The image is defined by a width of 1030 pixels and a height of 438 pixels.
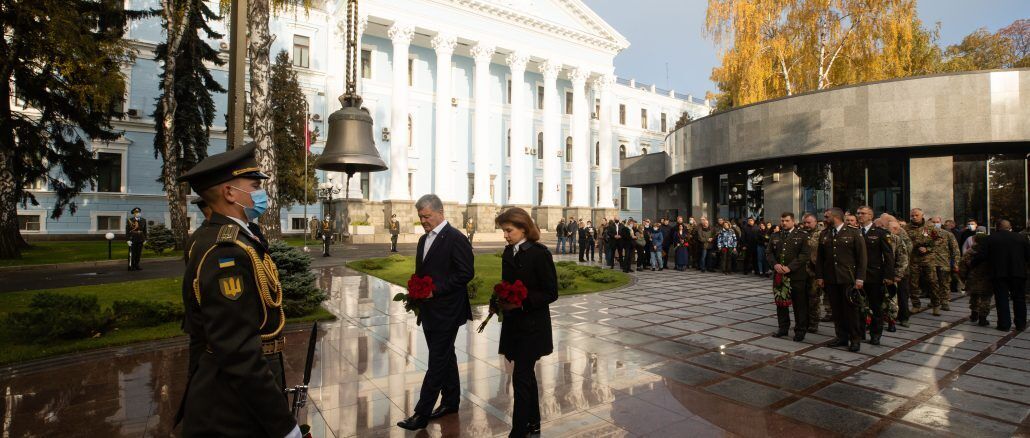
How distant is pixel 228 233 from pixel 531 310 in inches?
95.5

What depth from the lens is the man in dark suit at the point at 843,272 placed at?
22.3ft

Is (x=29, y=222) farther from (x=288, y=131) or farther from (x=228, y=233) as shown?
(x=228, y=233)

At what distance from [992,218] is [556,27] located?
35.8m

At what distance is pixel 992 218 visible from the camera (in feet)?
45.6

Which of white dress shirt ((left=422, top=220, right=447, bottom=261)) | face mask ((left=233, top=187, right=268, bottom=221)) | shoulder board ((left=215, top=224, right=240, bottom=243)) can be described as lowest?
white dress shirt ((left=422, top=220, right=447, bottom=261))

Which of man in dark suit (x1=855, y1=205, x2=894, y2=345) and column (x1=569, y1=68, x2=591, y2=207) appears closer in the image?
man in dark suit (x1=855, y1=205, x2=894, y2=345)

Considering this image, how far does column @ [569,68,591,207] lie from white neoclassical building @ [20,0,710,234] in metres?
0.13

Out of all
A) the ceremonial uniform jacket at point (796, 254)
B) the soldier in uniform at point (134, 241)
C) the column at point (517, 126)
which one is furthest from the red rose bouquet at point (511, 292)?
the column at point (517, 126)

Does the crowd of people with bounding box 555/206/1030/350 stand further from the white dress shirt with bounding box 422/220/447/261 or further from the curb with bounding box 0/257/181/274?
the curb with bounding box 0/257/181/274

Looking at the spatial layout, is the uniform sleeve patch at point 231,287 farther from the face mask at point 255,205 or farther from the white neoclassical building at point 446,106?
the white neoclassical building at point 446,106

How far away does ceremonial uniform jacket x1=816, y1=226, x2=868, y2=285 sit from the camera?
22.6ft

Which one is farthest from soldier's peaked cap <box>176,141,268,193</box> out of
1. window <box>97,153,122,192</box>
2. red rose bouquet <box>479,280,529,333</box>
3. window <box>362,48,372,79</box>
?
window <box>362,48,372,79</box>

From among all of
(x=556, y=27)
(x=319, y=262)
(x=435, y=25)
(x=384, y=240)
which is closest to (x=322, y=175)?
(x=384, y=240)

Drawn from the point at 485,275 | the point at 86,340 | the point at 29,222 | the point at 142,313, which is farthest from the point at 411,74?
the point at 86,340
